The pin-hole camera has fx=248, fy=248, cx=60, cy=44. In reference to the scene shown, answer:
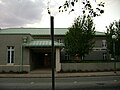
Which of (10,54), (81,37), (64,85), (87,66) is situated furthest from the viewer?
Answer: (81,37)

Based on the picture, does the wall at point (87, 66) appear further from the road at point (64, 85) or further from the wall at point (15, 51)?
the road at point (64, 85)

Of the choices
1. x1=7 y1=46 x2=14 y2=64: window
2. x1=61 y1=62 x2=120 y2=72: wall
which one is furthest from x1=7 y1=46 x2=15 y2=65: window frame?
x1=61 y1=62 x2=120 y2=72: wall

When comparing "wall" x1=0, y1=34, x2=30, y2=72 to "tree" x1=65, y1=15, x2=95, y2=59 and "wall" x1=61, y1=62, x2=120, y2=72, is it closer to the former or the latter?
"wall" x1=61, y1=62, x2=120, y2=72

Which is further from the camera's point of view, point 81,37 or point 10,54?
point 81,37

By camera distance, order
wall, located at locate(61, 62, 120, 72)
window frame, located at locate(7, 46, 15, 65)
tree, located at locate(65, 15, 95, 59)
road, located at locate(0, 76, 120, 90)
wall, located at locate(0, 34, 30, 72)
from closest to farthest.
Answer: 1. road, located at locate(0, 76, 120, 90)
2. wall, located at locate(0, 34, 30, 72)
3. window frame, located at locate(7, 46, 15, 65)
4. wall, located at locate(61, 62, 120, 72)
5. tree, located at locate(65, 15, 95, 59)

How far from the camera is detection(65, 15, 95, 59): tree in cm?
3885

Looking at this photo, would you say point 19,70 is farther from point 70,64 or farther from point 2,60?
point 70,64

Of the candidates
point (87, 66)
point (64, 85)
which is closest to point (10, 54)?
point (87, 66)

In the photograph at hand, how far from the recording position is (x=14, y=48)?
30.7 metres

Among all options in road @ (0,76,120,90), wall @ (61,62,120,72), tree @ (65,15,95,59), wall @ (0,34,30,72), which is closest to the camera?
road @ (0,76,120,90)

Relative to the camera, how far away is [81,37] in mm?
38688

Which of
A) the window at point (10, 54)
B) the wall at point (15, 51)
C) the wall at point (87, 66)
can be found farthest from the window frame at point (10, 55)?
the wall at point (87, 66)

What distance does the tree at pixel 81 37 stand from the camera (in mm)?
Result: 38847

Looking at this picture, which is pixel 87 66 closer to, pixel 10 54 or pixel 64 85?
pixel 10 54
